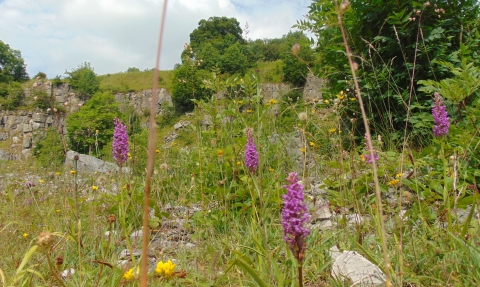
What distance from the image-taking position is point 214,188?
2.30 meters

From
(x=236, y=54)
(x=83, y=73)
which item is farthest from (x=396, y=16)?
(x=83, y=73)

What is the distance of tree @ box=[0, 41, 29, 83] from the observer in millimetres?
50562

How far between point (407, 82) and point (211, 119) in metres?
2.22

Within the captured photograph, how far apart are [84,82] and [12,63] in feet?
49.2

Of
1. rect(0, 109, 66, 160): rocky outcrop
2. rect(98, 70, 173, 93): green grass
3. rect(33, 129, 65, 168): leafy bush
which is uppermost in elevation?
rect(98, 70, 173, 93): green grass

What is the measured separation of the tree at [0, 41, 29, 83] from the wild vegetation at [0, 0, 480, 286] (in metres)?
56.5

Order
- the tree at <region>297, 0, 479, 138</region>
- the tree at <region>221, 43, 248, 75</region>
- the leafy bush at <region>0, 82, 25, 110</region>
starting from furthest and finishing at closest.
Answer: the leafy bush at <region>0, 82, 25, 110</region>, the tree at <region>221, 43, 248, 75</region>, the tree at <region>297, 0, 479, 138</region>

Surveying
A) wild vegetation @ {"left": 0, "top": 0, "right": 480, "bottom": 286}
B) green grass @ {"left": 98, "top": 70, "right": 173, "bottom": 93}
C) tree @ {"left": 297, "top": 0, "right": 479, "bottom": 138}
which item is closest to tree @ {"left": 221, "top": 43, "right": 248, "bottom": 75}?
green grass @ {"left": 98, "top": 70, "right": 173, "bottom": 93}

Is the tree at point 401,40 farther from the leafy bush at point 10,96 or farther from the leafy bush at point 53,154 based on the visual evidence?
the leafy bush at point 10,96

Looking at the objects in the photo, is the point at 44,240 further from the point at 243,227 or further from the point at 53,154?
the point at 53,154

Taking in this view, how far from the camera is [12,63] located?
5109 centimetres

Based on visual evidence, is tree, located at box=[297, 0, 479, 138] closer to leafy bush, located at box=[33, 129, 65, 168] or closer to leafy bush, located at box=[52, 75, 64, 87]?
leafy bush, located at box=[33, 129, 65, 168]

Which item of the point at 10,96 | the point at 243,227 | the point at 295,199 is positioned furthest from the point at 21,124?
the point at 295,199

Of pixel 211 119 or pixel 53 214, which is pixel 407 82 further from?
pixel 53 214
